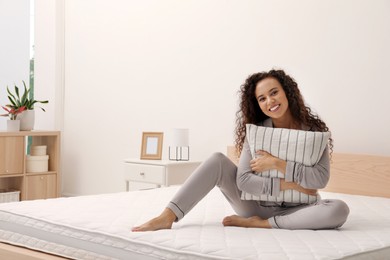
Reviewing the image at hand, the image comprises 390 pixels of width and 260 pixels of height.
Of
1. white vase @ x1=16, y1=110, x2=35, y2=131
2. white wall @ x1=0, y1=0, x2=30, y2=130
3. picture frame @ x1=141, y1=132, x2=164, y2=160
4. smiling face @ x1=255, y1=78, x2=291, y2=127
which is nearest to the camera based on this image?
smiling face @ x1=255, y1=78, x2=291, y2=127

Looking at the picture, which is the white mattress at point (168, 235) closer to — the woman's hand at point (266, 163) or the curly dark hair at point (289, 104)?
the woman's hand at point (266, 163)

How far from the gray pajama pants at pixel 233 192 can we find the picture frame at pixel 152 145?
1.94 meters

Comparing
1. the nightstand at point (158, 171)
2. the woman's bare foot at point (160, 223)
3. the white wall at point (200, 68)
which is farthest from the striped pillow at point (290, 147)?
the nightstand at point (158, 171)

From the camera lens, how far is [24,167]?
4551 millimetres

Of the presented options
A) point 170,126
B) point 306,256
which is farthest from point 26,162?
point 306,256

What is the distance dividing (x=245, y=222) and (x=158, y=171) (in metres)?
1.78

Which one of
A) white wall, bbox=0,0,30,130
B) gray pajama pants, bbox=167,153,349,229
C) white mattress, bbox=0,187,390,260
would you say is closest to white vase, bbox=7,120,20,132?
white wall, bbox=0,0,30,130

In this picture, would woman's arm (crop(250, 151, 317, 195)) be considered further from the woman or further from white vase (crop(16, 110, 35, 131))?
white vase (crop(16, 110, 35, 131))

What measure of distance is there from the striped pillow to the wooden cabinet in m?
2.66

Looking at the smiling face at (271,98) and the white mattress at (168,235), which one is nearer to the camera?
the white mattress at (168,235)

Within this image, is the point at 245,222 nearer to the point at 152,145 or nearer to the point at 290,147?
the point at 290,147

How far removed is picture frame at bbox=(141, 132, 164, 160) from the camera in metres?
4.19

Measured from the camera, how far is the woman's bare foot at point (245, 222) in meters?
2.20

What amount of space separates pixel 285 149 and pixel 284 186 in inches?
5.4
